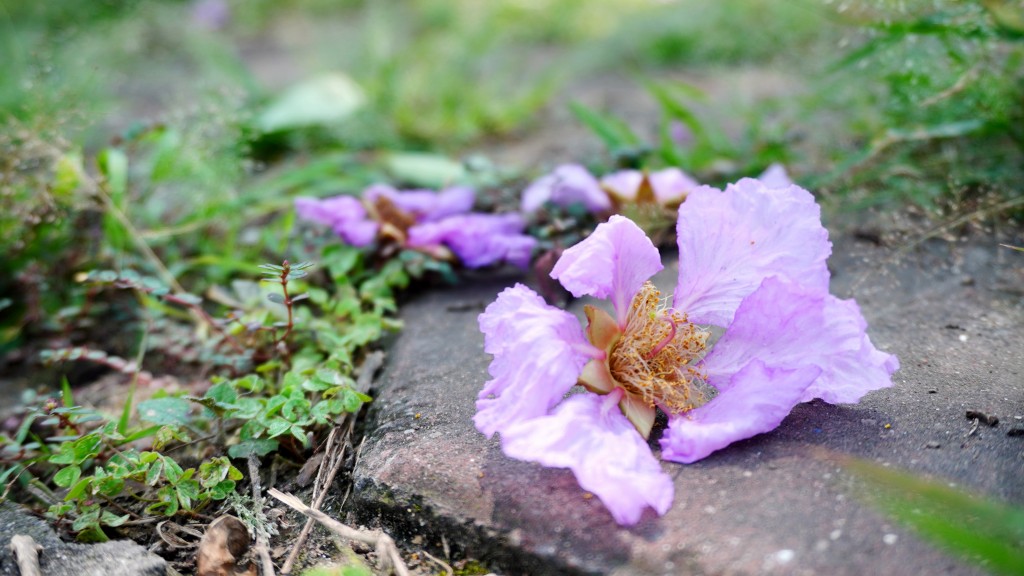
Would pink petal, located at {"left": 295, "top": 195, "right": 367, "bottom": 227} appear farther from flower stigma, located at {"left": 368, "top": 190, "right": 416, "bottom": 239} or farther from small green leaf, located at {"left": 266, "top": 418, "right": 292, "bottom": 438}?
small green leaf, located at {"left": 266, "top": 418, "right": 292, "bottom": 438}

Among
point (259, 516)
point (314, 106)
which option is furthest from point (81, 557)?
Result: point (314, 106)

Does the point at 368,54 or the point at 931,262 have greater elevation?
the point at 368,54

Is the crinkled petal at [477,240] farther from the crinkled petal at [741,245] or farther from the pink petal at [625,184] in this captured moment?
the crinkled petal at [741,245]

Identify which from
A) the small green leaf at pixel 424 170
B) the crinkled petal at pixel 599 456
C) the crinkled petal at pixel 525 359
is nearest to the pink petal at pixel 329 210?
the small green leaf at pixel 424 170

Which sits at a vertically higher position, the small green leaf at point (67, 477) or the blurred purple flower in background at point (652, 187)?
the blurred purple flower in background at point (652, 187)

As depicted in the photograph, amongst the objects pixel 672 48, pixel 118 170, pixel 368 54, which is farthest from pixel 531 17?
pixel 118 170

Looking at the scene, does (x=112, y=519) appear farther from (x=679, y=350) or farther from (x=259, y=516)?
(x=679, y=350)

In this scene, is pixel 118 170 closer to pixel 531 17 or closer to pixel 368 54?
pixel 368 54
